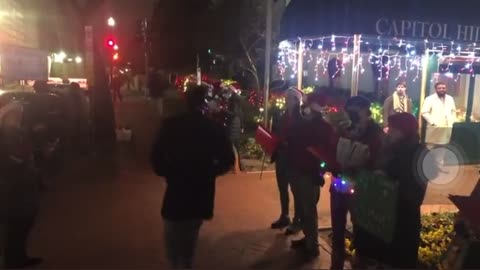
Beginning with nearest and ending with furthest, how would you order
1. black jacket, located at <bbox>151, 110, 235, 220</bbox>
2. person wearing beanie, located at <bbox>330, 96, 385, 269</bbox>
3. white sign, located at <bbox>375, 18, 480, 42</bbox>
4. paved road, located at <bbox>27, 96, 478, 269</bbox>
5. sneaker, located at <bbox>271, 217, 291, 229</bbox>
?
1. black jacket, located at <bbox>151, 110, 235, 220</bbox>
2. person wearing beanie, located at <bbox>330, 96, 385, 269</bbox>
3. paved road, located at <bbox>27, 96, 478, 269</bbox>
4. sneaker, located at <bbox>271, 217, 291, 229</bbox>
5. white sign, located at <bbox>375, 18, 480, 42</bbox>

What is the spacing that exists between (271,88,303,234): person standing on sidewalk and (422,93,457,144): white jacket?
5.15m

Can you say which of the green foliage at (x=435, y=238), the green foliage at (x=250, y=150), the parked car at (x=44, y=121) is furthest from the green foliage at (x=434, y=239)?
the parked car at (x=44, y=121)

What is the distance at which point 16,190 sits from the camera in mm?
4977

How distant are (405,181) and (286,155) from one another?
7.25 ft

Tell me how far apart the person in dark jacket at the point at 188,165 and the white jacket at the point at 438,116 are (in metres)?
7.65

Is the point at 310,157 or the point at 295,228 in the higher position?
the point at 310,157

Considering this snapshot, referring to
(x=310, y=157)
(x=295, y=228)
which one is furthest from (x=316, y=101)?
(x=295, y=228)

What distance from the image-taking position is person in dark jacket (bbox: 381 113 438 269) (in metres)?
3.95

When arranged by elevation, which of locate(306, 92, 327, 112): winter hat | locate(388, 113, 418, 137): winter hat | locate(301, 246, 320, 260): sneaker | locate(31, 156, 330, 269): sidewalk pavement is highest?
locate(306, 92, 327, 112): winter hat

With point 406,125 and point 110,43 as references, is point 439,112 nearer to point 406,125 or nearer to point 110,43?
point 406,125

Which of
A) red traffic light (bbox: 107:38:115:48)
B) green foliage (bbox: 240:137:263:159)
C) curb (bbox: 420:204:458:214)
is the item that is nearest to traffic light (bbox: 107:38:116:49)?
red traffic light (bbox: 107:38:115:48)

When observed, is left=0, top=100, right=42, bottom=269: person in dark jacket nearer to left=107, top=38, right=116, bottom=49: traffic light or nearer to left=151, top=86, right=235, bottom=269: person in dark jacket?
left=151, top=86, right=235, bottom=269: person in dark jacket

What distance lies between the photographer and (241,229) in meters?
6.64

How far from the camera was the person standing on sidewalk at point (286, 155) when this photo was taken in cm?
594
